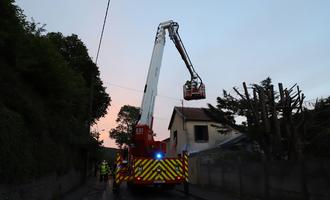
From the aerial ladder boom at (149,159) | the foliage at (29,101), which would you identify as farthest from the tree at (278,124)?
the foliage at (29,101)

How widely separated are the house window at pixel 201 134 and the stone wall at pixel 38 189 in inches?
868

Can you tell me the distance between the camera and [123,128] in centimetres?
9044

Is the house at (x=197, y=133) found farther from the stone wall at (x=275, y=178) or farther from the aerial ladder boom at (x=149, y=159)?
the aerial ladder boom at (x=149, y=159)

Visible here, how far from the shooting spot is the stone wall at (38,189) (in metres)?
8.65

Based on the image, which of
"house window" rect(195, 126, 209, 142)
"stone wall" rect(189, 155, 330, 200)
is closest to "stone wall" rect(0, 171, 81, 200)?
"stone wall" rect(189, 155, 330, 200)

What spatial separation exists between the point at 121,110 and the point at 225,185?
72536mm

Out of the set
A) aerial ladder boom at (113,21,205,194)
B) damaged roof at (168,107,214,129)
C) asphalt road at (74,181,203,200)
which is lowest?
asphalt road at (74,181,203,200)

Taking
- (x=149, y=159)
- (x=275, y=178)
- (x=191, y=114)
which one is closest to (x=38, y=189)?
(x=149, y=159)

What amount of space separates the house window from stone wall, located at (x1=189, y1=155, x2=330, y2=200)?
17.0 meters

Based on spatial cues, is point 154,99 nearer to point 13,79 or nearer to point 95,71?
point 13,79

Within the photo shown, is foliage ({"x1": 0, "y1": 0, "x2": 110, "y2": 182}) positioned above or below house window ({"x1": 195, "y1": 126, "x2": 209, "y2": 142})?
below

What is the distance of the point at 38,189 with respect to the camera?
11.6 metres

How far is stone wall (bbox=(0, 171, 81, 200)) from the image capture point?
28.4ft

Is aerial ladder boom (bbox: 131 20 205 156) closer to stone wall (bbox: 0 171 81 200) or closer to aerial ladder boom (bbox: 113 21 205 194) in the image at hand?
aerial ladder boom (bbox: 113 21 205 194)
